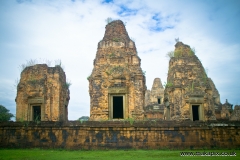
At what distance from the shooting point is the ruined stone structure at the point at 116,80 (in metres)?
14.7

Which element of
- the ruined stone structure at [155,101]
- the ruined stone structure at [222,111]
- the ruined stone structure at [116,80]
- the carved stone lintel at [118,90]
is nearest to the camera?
the ruined stone structure at [116,80]

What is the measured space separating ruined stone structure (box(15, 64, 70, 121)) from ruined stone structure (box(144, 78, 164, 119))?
15.1 metres

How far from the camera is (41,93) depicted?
1627cm

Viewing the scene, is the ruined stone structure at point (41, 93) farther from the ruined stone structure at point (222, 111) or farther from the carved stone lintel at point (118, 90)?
the ruined stone structure at point (222, 111)

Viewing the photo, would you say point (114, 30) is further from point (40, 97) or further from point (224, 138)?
point (224, 138)

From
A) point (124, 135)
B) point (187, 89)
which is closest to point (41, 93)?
point (124, 135)

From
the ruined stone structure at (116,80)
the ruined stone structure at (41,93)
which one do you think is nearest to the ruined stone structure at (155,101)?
the ruined stone structure at (116,80)

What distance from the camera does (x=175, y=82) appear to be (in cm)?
1806

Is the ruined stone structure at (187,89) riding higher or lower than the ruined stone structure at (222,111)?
higher

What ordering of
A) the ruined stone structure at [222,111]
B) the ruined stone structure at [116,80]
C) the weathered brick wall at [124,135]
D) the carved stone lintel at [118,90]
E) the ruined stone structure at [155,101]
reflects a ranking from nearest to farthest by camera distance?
the weathered brick wall at [124,135] → the ruined stone structure at [116,80] → the carved stone lintel at [118,90] → the ruined stone structure at [222,111] → the ruined stone structure at [155,101]

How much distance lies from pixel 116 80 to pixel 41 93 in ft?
17.4

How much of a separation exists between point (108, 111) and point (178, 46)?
8662mm

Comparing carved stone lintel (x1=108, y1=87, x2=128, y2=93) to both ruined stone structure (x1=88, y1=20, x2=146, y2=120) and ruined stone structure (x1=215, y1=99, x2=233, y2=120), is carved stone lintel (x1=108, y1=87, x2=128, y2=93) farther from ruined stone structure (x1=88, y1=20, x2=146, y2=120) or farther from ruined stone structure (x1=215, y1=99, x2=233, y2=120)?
ruined stone structure (x1=215, y1=99, x2=233, y2=120)

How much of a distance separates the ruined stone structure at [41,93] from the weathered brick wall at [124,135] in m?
4.00
